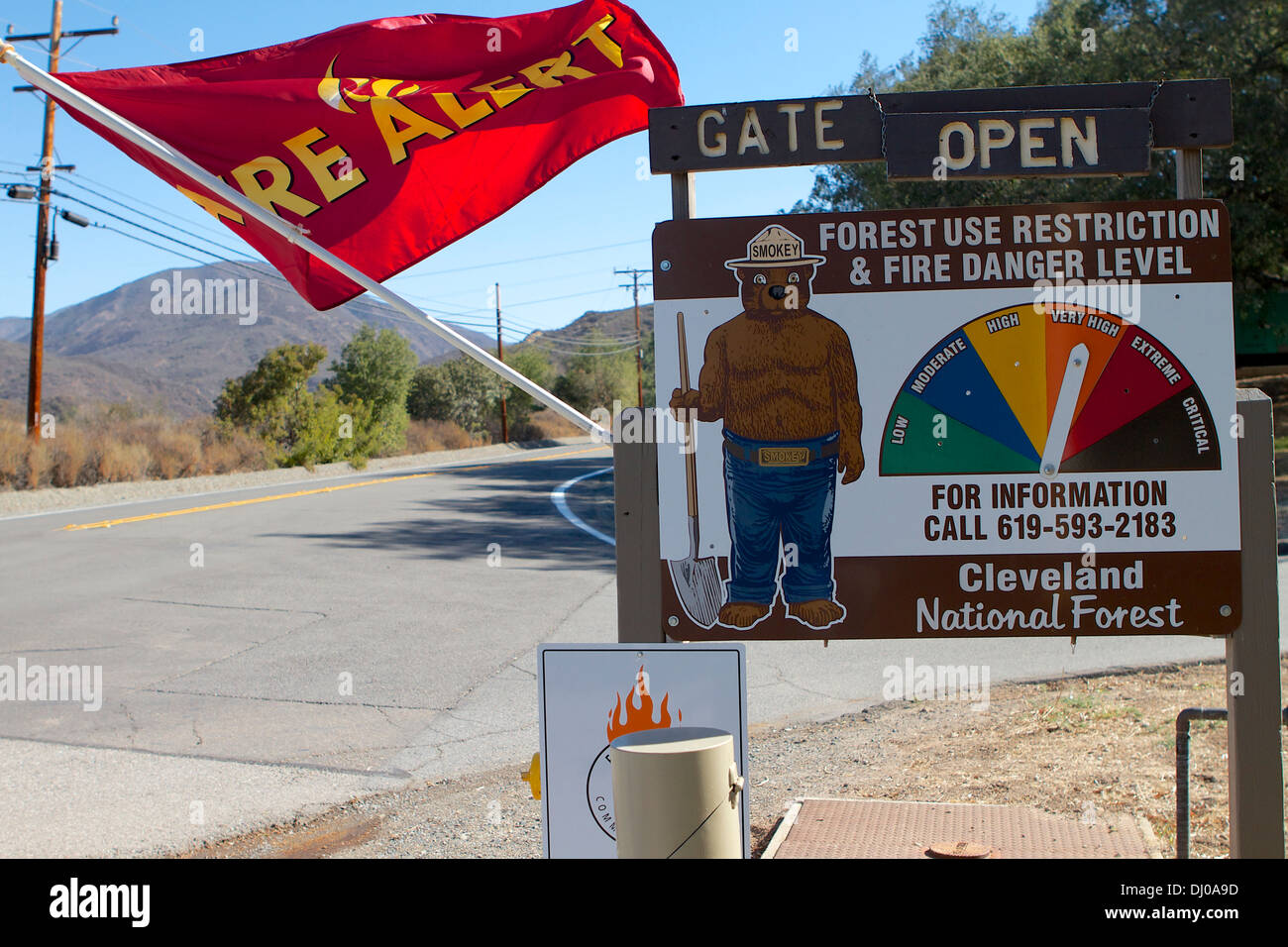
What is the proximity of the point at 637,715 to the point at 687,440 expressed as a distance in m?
0.79

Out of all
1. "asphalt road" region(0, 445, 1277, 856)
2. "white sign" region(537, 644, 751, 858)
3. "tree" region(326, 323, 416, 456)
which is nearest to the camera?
"white sign" region(537, 644, 751, 858)

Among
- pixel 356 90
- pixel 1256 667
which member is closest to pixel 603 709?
pixel 1256 667

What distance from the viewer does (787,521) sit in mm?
3029

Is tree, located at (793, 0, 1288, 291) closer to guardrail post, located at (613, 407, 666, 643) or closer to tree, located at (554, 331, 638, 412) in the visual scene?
guardrail post, located at (613, 407, 666, 643)

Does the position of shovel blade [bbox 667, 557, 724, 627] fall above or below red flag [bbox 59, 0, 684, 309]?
below

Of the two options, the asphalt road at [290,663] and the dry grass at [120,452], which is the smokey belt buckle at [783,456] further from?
the dry grass at [120,452]

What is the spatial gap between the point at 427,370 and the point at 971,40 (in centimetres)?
4872

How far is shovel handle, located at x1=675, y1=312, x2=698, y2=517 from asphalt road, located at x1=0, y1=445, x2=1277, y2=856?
2987 mm

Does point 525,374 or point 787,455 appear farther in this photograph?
point 525,374

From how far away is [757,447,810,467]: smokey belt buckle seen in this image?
3.02 metres

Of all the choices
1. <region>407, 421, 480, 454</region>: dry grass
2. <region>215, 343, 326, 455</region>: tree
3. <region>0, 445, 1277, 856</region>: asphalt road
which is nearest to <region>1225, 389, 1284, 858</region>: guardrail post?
<region>0, 445, 1277, 856</region>: asphalt road

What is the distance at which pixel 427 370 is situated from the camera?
67.1 metres

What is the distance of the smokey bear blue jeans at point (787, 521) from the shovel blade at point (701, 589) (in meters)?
0.09

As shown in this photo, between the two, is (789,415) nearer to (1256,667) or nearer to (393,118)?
(1256,667)
